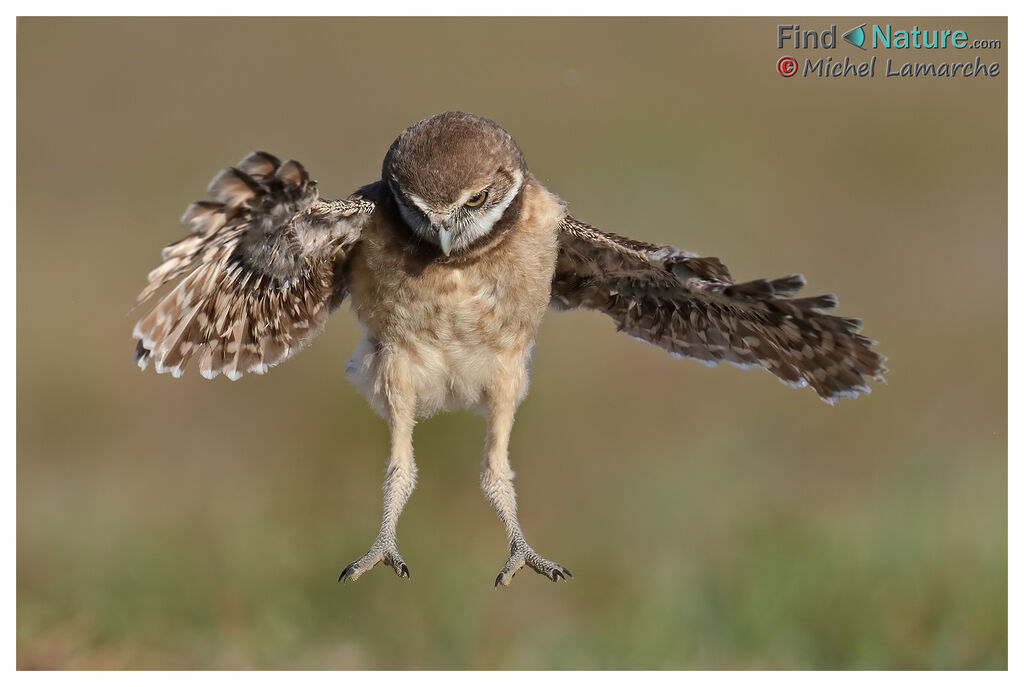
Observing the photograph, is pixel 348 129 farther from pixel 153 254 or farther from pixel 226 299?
pixel 226 299

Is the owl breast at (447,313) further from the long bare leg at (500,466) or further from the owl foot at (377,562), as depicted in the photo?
the owl foot at (377,562)

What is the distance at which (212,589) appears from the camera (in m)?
11.4

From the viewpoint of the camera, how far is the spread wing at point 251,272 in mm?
4449

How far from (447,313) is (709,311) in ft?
4.46

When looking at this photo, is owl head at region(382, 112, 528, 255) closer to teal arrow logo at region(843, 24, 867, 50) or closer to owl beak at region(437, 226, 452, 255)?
owl beak at region(437, 226, 452, 255)

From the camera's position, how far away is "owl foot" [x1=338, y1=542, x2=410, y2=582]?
17.5 ft

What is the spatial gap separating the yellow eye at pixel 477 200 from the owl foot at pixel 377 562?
64.6 inches

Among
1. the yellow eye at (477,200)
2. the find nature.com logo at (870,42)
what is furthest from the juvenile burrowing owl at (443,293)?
the find nature.com logo at (870,42)

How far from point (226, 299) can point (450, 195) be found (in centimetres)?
113

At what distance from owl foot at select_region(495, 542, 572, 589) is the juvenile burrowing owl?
1cm

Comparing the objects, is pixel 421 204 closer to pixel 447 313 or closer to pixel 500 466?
pixel 447 313

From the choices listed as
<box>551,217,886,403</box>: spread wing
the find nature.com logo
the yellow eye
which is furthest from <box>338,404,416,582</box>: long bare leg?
the find nature.com logo

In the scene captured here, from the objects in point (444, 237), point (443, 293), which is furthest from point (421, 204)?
point (443, 293)

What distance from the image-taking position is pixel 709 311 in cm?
604
